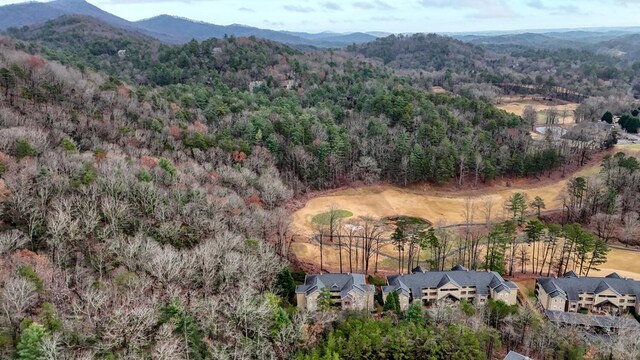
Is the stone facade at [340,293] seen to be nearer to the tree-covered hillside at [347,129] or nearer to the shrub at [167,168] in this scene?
the shrub at [167,168]

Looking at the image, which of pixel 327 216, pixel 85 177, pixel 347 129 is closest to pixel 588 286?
pixel 327 216

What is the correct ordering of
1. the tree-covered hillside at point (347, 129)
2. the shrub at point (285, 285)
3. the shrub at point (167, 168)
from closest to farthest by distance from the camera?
the shrub at point (285, 285) < the shrub at point (167, 168) < the tree-covered hillside at point (347, 129)

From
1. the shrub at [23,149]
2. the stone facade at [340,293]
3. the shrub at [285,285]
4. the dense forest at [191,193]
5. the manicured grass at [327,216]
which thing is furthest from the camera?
the manicured grass at [327,216]

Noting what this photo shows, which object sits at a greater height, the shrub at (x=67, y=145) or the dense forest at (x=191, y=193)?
the shrub at (x=67, y=145)

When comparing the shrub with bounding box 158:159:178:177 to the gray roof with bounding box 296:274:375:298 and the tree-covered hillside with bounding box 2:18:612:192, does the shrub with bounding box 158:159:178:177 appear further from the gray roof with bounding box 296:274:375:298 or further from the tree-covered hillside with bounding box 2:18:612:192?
the gray roof with bounding box 296:274:375:298

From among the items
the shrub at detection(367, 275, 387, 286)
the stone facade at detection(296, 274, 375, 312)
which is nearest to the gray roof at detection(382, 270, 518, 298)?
the shrub at detection(367, 275, 387, 286)

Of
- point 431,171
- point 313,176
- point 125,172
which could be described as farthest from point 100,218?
point 431,171

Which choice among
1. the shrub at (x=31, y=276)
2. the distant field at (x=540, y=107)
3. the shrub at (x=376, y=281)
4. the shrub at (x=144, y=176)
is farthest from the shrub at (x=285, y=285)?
the distant field at (x=540, y=107)

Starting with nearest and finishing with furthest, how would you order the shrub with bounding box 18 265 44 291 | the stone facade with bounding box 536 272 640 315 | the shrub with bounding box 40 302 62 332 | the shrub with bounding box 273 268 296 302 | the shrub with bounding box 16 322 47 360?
the shrub with bounding box 16 322 47 360 → the shrub with bounding box 40 302 62 332 → the shrub with bounding box 18 265 44 291 → the shrub with bounding box 273 268 296 302 → the stone facade with bounding box 536 272 640 315
